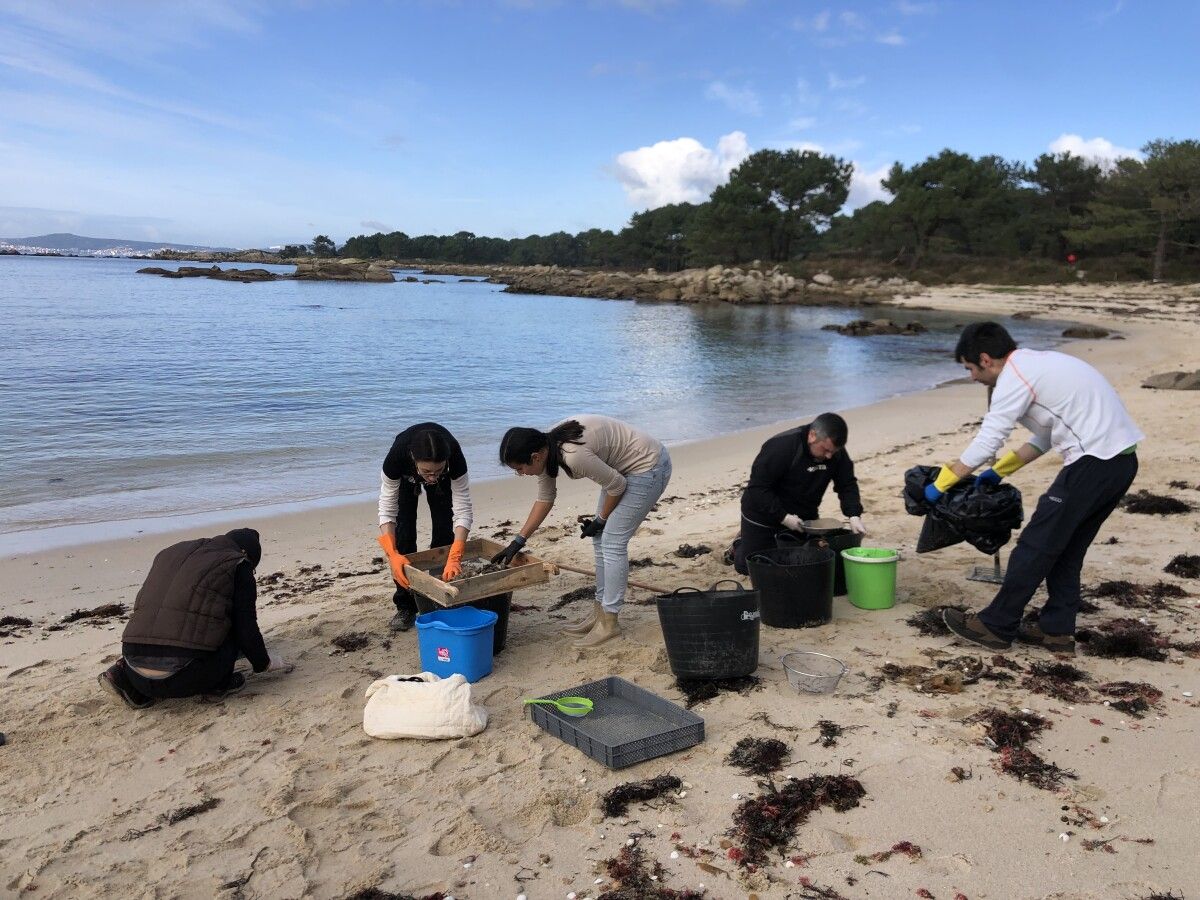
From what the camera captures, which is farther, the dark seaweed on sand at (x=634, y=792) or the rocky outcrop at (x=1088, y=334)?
the rocky outcrop at (x=1088, y=334)

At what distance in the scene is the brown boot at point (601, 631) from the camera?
5.23m

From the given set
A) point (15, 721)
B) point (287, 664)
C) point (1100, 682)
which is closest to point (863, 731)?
point (1100, 682)

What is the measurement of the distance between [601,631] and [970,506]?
2364 millimetres

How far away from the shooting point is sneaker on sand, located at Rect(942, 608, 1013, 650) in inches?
189

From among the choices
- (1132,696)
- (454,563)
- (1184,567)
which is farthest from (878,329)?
(454,563)

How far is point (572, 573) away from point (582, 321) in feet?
128

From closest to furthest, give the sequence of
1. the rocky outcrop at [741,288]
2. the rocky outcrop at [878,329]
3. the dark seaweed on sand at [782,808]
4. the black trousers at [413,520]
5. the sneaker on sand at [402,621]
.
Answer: the dark seaweed on sand at [782,808] < the black trousers at [413,520] < the sneaker on sand at [402,621] < the rocky outcrop at [878,329] < the rocky outcrop at [741,288]

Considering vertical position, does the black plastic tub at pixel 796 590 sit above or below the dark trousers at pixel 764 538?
below

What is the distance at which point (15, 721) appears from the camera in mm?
4309

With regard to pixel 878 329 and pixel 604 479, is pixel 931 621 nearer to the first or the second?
pixel 604 479

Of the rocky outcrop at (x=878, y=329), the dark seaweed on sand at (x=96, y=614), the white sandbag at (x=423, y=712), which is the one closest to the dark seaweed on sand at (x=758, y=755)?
the white sandbag at (x=423, y=712)

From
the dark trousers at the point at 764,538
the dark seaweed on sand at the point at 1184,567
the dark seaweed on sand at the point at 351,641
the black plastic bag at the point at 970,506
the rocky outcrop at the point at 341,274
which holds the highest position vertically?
the rocky outcrop at the point at 341,274

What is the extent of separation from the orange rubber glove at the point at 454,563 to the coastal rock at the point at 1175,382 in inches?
560

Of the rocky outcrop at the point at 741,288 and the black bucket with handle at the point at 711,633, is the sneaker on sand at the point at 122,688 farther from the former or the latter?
the rocky outcrop at the point at 741,288
